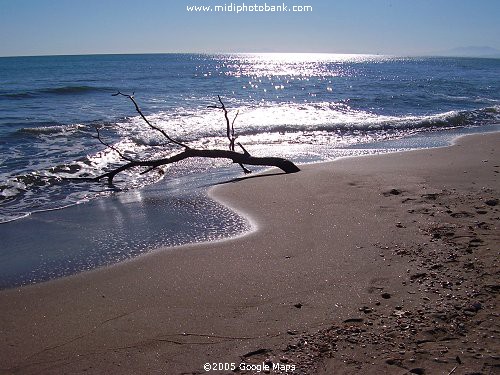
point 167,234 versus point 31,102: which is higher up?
point 31,102

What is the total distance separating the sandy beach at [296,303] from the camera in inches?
103

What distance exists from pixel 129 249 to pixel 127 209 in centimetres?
163

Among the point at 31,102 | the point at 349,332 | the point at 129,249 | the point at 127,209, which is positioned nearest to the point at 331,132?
the point at 127,209

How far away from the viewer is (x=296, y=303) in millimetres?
3223

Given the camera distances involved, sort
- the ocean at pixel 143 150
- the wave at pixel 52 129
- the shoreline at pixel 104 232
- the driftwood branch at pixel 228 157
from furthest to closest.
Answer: the wave at pixel 52 129, the driftwood branch at pixel 228 157, the ocean at pixel 143 150, the shoreline at pixel 104 232

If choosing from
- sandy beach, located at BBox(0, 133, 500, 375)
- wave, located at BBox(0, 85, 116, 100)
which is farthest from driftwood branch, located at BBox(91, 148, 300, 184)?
wave, located at BBox(0, 85, 116, 100)

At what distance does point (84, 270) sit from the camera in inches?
162

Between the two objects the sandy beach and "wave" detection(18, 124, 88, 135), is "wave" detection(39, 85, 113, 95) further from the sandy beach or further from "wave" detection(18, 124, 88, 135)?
the sandy beach

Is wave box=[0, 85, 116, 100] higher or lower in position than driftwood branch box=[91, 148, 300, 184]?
higher

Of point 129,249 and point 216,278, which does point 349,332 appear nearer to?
point 216,278

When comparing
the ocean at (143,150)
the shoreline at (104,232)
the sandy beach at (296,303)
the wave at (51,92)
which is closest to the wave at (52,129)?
the ocean at (143,150)

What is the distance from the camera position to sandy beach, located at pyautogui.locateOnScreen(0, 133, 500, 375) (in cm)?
261

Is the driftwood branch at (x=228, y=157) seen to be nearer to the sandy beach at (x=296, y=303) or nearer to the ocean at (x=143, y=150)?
the ocean at (x=143, y=150)

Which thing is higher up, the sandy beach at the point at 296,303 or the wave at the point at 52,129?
the wave at the point at 52,129
